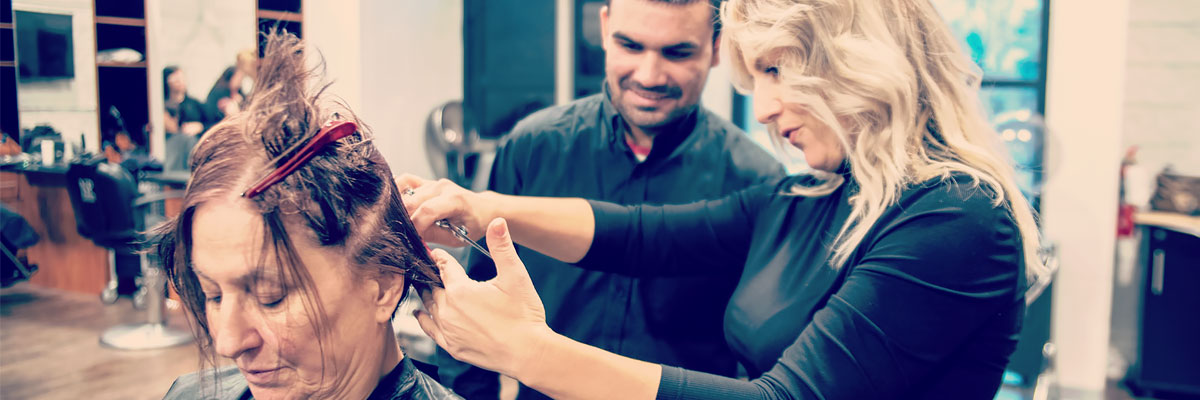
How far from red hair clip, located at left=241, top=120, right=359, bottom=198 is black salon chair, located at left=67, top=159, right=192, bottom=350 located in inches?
94.7

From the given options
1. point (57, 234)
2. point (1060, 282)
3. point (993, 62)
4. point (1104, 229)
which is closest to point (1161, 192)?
point (1104, 229)

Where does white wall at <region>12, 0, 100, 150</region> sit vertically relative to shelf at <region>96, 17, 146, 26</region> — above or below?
below

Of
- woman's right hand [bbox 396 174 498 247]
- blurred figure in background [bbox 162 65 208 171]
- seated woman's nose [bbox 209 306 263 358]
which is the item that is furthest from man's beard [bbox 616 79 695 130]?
blurred figure in background [bbox 162 65 208 171]

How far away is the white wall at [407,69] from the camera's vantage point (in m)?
3.63

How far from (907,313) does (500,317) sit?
20.4 inches

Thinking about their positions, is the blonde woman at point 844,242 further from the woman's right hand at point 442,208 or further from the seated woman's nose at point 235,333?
the seated woman's nose at point 235,333

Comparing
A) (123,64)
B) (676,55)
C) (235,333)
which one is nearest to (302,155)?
(235,333)

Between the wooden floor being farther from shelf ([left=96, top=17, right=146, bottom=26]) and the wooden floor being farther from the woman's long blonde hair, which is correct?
the woman's long blonde hair

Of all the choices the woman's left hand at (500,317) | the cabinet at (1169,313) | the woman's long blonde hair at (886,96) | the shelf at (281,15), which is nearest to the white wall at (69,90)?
the shelf at (281,15)

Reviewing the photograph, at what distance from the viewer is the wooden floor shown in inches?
89.9

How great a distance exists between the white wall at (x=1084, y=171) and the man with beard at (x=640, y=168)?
8.96ft

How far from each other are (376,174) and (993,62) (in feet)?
13.5

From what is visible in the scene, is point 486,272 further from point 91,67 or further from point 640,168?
point 91,67

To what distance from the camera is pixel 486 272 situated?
6.03 ft
